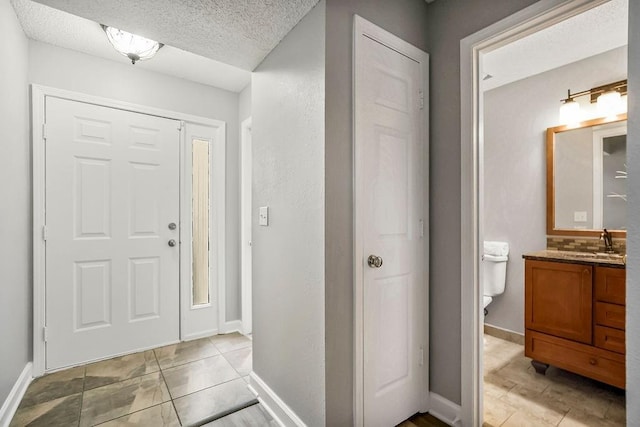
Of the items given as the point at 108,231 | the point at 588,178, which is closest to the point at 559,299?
the point at 588,178

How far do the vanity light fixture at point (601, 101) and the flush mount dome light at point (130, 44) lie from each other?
3.16 m

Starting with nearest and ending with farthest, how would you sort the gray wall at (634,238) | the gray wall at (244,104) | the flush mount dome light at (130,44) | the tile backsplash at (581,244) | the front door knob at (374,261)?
the gray wall at (634,238), the front door knob at (374,261), the flush mount dome light at (130,44), the tile backsplash at (581,244), the gray wall at (244,104)

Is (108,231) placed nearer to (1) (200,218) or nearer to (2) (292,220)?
(1) (200,218)

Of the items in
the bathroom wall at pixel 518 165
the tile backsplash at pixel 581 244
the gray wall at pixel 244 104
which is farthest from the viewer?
the gray wall at pixel 244 104

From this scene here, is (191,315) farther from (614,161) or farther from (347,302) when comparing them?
(614,161)

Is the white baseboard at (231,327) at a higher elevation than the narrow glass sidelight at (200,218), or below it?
below

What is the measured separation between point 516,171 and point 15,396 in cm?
405

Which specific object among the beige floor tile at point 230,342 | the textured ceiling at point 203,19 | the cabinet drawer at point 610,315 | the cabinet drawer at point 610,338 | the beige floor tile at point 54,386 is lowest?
the beige floor tile at point 230,342

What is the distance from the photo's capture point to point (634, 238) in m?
0.91

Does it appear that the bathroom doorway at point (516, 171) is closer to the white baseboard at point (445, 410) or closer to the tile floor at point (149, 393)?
the white baseboard at point (445, 410)

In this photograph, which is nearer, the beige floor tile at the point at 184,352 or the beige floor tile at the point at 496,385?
the beige floor tile at the point at 496,385

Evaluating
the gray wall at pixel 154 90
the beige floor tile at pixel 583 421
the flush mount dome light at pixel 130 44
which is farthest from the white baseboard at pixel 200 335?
the beige floor tile at pixel 583 421

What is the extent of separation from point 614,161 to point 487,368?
5.98ft

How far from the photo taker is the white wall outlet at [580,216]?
7.88 feet
